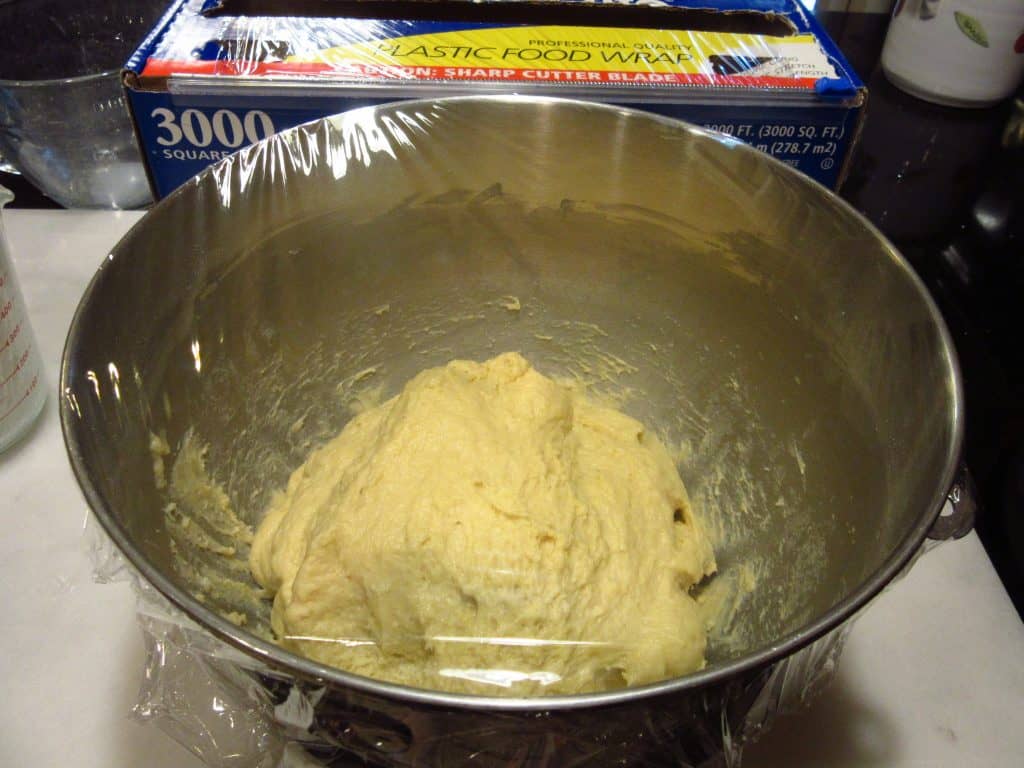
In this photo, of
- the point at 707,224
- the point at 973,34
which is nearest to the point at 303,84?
the point at 707,224

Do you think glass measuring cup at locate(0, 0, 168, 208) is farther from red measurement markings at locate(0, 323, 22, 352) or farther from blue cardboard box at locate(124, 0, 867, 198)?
red measurement markings at locate(0, 323, 22, 352)

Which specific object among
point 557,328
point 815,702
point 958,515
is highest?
point 958,515

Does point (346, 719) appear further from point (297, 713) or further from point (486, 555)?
point (486, 555)

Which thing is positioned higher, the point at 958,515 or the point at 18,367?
the point at 958,515

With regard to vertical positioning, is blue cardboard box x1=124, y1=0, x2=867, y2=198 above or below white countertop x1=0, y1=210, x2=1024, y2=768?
above

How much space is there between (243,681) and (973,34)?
1.48 meters

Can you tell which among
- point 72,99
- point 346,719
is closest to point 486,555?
point 346,719

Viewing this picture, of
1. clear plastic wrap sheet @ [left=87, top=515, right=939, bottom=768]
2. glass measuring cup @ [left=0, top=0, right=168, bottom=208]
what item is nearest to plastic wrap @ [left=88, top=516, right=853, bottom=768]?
clear plastic wrap sheet @ [left=87, top=515, right=939, bottom=768]

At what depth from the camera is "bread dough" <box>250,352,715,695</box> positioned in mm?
682

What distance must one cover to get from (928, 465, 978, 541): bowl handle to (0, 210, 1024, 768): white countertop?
24cm

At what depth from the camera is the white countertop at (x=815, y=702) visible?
27.7 inches

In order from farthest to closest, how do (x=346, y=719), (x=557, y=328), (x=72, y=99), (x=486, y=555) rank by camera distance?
(x=72, y=99) < (x=557, y=328) < (x=486, y=555) < (x=346, y=719)

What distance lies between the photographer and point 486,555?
71 centimetres

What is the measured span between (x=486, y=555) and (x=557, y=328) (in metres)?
0.37
